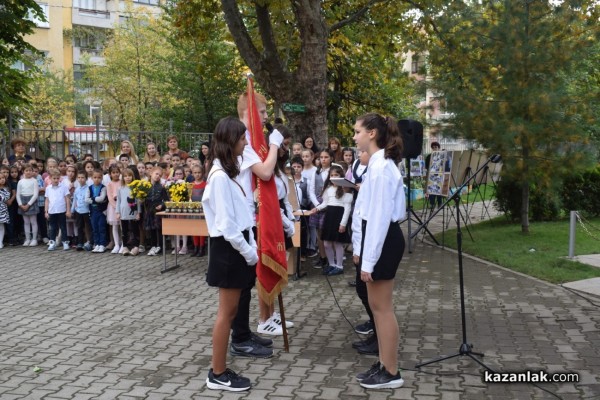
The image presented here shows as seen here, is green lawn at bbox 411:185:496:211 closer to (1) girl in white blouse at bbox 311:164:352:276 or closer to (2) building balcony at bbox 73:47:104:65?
(1) girl in white blouse at bbox 311:164:352:276

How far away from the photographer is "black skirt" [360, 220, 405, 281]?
16.7 feet

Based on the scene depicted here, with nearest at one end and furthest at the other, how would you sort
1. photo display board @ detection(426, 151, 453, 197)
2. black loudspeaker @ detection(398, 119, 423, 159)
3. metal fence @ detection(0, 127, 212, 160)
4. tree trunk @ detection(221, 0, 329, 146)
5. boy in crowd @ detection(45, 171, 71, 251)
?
black loudspeaker @ detection(398, 119, 423, 159)
boy in crowd @ detection(45, 171, 71, 251)
tree trunk @ detection(221, 0, 329, 146)
photo display board @ detection(426, 151, 453, 197)
metal fence @ detection(0, 127, 212, 160)

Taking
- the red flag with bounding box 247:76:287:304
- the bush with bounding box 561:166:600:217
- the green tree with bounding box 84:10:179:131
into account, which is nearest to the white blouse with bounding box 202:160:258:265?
the red flag with bounding box 247:76:287:304

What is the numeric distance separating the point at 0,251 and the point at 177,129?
42.5ft

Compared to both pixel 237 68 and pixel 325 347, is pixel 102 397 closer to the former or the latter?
pixel 325 347

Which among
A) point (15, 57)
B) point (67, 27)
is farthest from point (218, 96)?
point (67, 27)

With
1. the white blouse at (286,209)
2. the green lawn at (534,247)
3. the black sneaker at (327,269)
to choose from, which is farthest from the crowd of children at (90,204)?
the green lawn at (534,247)

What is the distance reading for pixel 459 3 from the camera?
13453mm

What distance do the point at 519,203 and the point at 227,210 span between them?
11226 mm

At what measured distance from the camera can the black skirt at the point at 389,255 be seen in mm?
5102

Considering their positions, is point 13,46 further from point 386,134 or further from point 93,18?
point 93,18

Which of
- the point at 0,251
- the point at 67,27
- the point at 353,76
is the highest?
the point at 67,27

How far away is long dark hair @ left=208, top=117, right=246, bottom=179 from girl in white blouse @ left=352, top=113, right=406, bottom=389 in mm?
981

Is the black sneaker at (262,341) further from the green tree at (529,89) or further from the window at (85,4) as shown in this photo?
the window at (85,4)
